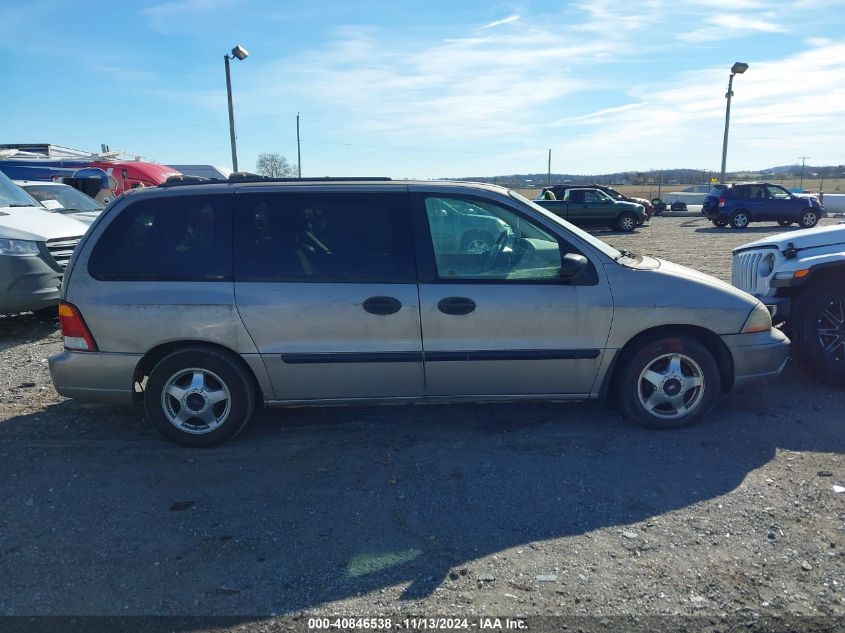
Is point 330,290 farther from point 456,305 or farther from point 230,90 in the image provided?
point 230,90

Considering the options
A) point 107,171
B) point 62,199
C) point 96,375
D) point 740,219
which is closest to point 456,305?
point 96,375

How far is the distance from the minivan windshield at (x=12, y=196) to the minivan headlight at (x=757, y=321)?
8894 millimetres

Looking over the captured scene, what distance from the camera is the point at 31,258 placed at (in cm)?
765

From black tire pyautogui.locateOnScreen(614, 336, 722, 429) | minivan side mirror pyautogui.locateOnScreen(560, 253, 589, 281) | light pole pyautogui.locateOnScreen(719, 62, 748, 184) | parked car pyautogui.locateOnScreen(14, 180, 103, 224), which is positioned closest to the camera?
minivan side mirror pyautogui.locateOnScreen(560, 253, 589, 281)

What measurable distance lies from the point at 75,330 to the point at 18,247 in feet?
13.3

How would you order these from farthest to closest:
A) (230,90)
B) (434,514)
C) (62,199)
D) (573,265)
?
(230,90) → (62,199) → (573,265) → (434,514)

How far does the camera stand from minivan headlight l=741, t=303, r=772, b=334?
459 cm

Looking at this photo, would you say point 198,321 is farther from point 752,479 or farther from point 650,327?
point 752,479

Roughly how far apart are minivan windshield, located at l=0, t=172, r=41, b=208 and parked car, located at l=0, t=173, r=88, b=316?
254 millimetres

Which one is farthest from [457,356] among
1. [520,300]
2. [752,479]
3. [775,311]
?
[775,311]

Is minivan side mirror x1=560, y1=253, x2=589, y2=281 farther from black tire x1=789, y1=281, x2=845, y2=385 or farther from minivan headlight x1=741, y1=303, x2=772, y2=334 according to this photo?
black tire x1=789, y1=281, x2=845, y2=385

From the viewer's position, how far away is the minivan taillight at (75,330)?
14.5 feet

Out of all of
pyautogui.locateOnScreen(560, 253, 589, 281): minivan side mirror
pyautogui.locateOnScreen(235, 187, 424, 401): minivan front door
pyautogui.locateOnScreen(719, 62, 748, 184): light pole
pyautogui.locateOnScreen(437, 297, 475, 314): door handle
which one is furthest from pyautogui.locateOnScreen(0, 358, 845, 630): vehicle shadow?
pyautogui.locateOnScreen(719, 62, 748, 184): light pole

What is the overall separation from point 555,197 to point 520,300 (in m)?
21.9
